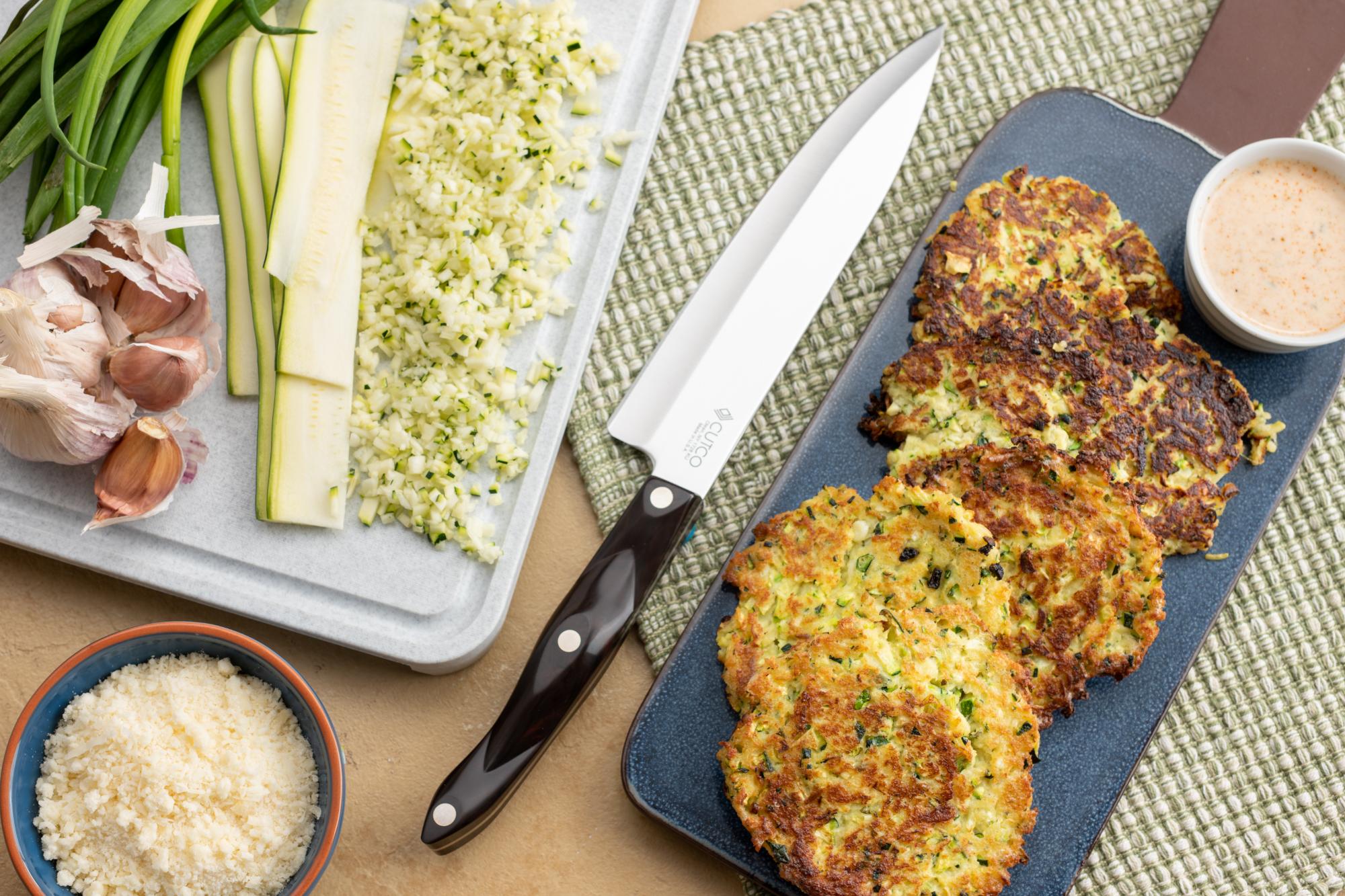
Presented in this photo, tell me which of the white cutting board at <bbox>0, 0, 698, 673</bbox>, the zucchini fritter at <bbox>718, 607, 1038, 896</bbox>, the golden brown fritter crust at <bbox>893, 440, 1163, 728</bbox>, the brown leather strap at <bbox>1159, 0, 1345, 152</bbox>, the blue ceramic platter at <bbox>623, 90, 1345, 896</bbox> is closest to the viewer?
Answer: the zucchini fritter at <bbox>718, 607, 1038, 896</bbox>

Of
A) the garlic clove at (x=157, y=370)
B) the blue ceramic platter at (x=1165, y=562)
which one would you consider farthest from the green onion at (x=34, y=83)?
the blue ceramic platter at (x=1165, y=562)

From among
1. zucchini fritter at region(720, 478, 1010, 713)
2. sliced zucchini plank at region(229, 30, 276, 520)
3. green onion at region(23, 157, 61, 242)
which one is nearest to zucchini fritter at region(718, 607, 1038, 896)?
zucchini fritter at region(720, 478, 1010, 713)

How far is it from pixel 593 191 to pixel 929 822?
6.00ft

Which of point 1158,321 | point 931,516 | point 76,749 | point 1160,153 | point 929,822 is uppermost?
point 1160,153

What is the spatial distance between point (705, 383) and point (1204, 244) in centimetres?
133

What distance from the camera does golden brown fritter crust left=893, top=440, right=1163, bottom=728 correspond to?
2506 mm

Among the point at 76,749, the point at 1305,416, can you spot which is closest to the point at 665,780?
the point at 76,749

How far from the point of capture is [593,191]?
2.92 m

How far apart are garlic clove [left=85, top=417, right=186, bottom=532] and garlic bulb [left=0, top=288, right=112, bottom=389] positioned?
17cm

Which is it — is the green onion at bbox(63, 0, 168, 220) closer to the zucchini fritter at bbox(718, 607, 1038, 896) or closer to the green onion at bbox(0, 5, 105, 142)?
the green onion at bbox(0, 5, 105, 142)

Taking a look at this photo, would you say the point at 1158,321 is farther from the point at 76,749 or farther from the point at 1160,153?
the point at 76,749

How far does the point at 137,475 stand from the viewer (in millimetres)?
2580

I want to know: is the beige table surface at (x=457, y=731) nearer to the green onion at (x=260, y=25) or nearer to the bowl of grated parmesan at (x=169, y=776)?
the bowl of grated parmesan at (x=169, y=776)

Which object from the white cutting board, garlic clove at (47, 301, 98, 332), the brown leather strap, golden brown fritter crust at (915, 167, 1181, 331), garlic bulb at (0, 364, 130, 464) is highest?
the brown leather strap
